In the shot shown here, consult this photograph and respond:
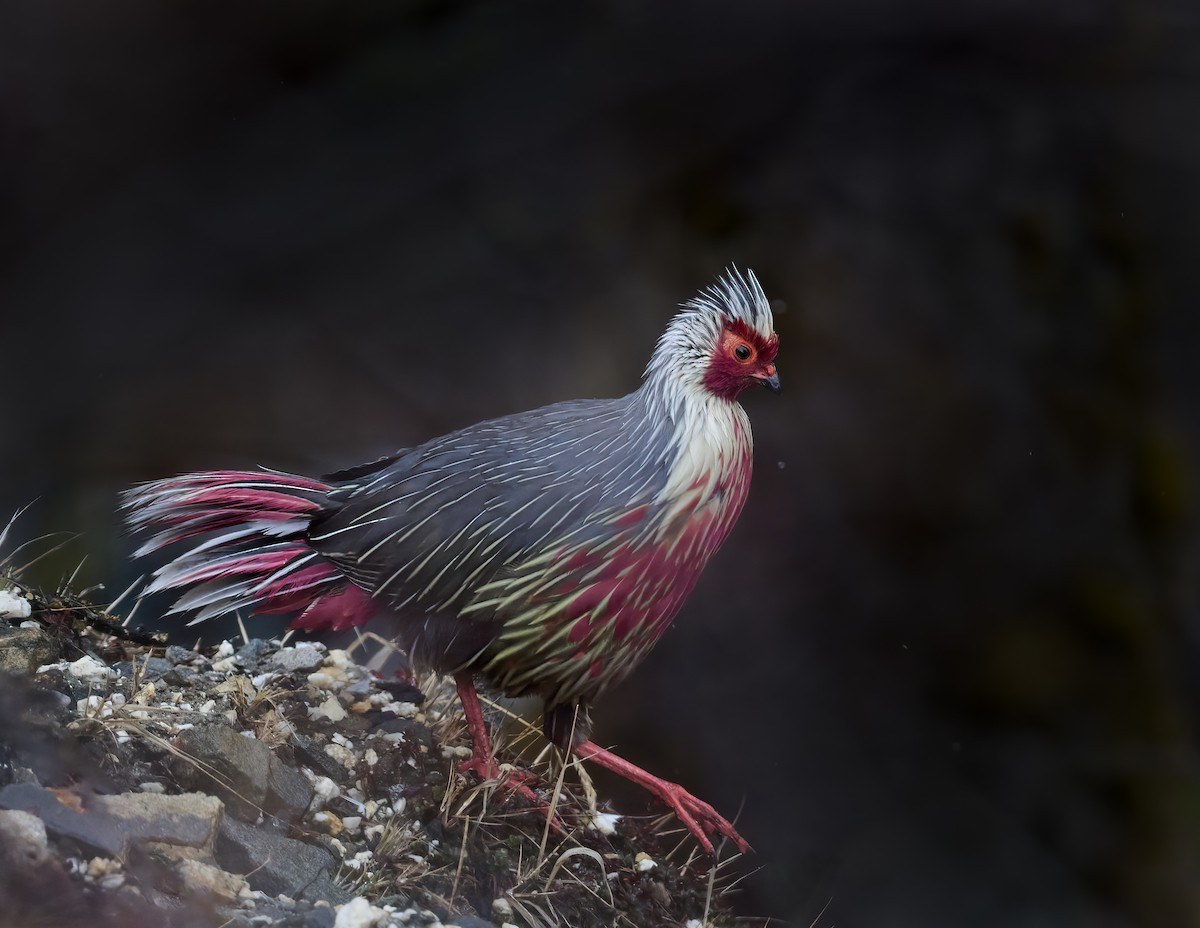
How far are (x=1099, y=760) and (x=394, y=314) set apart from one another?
143 centimetres

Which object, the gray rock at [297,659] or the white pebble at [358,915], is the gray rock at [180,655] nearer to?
the gray rock at [297,659]

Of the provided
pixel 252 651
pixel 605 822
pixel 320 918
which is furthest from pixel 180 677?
pixel 605 822

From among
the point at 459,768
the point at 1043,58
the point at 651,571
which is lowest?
the point at 459,768

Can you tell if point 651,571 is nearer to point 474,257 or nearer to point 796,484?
point 796,484

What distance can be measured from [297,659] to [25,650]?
17.1 inches

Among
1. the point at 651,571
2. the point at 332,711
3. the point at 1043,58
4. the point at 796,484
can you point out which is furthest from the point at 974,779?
the point at 1043,58

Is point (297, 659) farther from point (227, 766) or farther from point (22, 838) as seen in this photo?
point (22, 838)

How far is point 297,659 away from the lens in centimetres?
191

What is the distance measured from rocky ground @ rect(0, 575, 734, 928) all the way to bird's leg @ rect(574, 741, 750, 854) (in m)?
0.03

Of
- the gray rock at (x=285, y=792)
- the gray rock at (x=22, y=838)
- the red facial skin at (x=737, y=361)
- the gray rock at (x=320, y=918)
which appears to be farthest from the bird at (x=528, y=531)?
the gray rock at (x=22, y=838)

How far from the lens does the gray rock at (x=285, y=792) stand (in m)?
1.50

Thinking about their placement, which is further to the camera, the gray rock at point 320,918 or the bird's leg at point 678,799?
the bird's leg at point 678,799

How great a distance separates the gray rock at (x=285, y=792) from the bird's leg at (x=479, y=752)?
0.26m

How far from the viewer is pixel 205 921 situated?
125 centimetres
